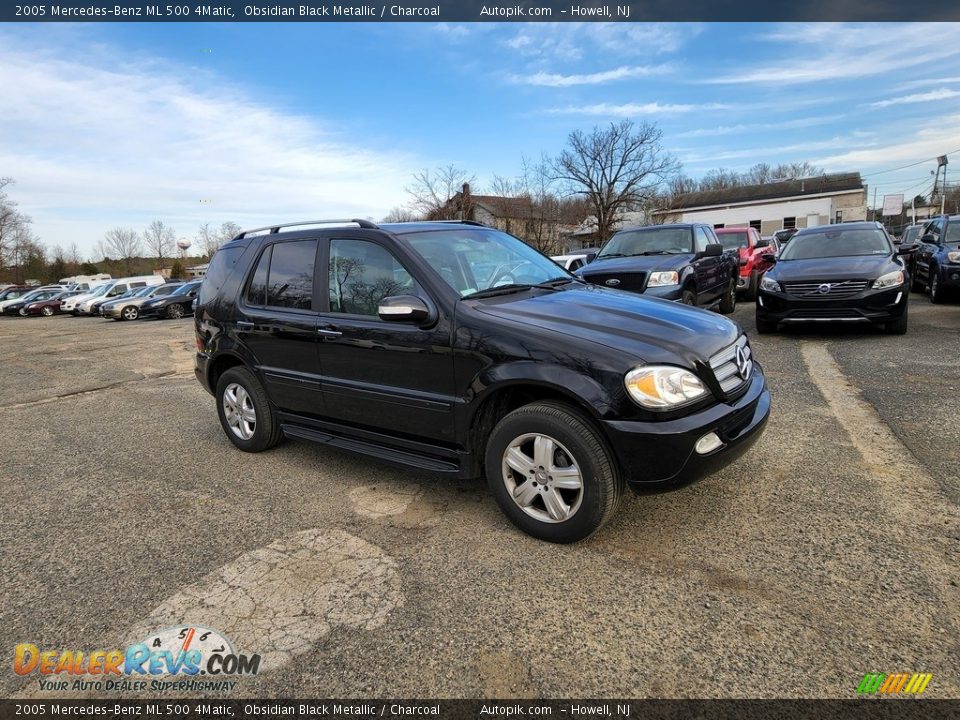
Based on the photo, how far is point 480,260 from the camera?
12.7ft

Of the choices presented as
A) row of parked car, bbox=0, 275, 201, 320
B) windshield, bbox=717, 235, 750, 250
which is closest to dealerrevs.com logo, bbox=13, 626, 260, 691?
windshield, bbox=717, 235, 750, 250

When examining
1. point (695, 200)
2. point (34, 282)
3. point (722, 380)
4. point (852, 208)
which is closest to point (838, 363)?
point (722, 380)

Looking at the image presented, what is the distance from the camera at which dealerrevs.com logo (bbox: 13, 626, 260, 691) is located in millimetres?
2191

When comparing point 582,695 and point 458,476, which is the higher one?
point 458,476

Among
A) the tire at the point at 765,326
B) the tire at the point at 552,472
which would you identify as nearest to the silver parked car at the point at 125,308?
the tire at the point at 765,326

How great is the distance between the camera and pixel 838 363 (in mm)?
6664

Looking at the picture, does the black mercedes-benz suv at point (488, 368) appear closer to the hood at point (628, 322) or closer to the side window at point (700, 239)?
the hood at point (628, 322)

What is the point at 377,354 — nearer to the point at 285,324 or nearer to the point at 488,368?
the point at 488,368

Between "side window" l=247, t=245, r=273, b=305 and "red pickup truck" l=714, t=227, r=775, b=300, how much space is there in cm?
1125

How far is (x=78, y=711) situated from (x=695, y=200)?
2610 inches

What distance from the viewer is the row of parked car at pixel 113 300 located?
24.2 meters

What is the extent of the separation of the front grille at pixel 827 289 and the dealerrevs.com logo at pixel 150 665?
802 cm

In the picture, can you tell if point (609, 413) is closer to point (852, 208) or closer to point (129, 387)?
point (129, 387)

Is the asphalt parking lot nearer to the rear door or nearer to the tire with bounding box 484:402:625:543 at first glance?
the tire with bounding box 484:402:625:543
